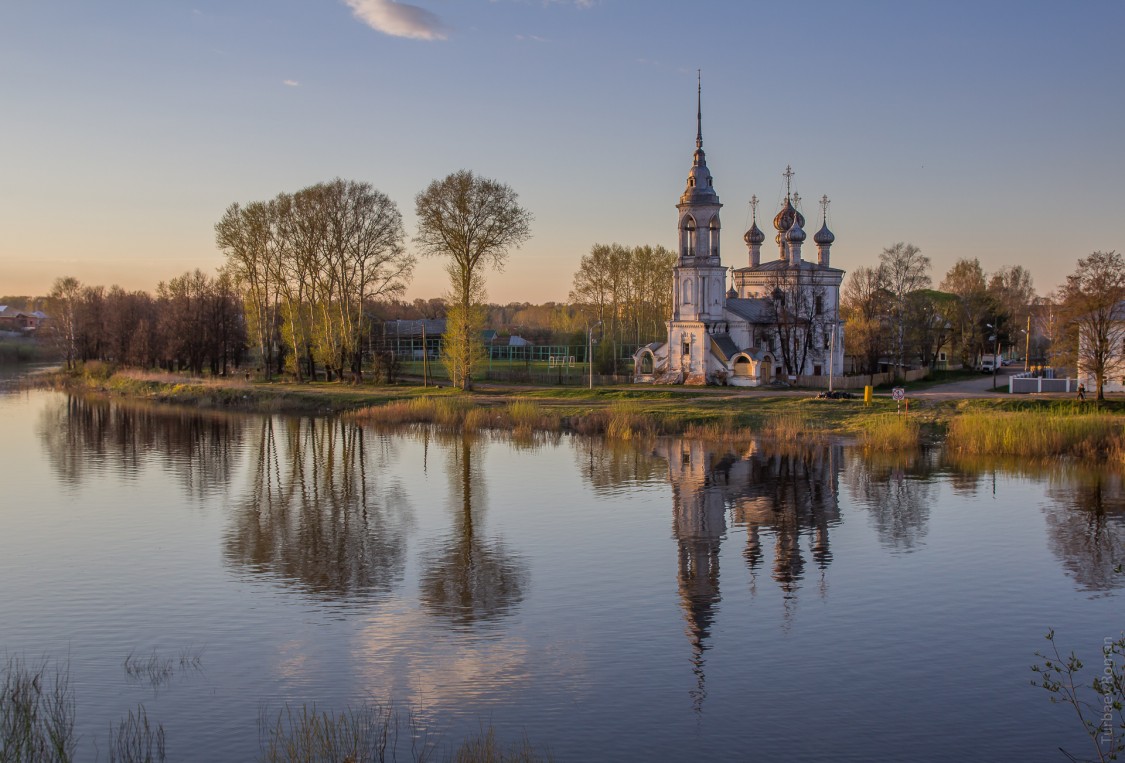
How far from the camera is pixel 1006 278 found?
121562 mm

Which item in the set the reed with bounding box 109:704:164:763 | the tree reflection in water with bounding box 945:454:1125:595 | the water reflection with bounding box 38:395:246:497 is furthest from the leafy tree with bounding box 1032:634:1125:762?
the water reflection with bounding box 38:395:246:497

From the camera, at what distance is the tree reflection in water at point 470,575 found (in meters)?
18.6

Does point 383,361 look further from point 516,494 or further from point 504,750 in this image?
point 504,750

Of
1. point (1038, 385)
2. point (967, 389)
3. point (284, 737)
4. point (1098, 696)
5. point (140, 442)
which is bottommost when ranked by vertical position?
point (1098, 696)

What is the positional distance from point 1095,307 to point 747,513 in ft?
88.6

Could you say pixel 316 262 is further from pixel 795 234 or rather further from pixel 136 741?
pixel 136 741

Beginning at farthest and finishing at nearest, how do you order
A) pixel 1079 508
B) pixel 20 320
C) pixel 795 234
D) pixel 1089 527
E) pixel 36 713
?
pixel 20 320 < pixel 795 234 < pixel 1079 508 < pixel 1089 527 < pixel 36 713

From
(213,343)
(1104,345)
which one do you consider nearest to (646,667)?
(1104,345)

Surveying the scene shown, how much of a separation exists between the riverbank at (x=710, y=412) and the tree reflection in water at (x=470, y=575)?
1745 cm

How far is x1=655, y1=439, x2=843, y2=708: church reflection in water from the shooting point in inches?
787

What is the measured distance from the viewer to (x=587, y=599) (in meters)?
19.3

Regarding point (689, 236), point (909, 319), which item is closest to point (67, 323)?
point (689, 236)

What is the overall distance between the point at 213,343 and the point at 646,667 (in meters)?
67.0

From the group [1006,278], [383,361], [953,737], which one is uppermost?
[1006,278]
